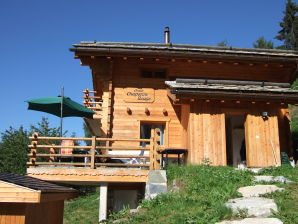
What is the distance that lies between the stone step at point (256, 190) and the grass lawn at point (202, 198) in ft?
0.75

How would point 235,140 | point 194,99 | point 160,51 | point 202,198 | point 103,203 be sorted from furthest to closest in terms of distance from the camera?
point 235,140 < point 160,51 < point 194,99 < point 103,203 < point 202,198

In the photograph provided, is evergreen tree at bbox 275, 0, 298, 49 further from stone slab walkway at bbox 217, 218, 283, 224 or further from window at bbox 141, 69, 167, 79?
stone slab walkway at bbox 217, 218, 283, 224

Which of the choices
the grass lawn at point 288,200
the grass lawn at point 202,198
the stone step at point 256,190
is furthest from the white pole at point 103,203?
the grass lawn at point 288,200

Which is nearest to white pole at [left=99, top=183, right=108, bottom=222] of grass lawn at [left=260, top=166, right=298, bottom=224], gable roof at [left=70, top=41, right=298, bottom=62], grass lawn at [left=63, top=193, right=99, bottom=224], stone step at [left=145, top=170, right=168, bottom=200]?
stone step at [left=145, top=170, right=168, bottom=200]

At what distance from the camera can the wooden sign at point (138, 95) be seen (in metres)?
15.8

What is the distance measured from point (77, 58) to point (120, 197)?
688 centimetres

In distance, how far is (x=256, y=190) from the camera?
931 centimetres

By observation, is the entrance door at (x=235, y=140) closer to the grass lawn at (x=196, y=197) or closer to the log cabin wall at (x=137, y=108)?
the log cabin wall at (x=137, y=108)

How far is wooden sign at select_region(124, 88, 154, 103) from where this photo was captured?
623 inches

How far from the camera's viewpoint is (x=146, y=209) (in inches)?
367

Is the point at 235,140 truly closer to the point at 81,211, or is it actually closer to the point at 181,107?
the point at 181,107

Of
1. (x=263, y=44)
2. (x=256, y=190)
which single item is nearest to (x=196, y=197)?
(x=256, y=190)

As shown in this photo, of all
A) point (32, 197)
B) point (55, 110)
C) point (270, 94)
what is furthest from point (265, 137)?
point (32, 197)

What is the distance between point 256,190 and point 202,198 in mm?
1565
